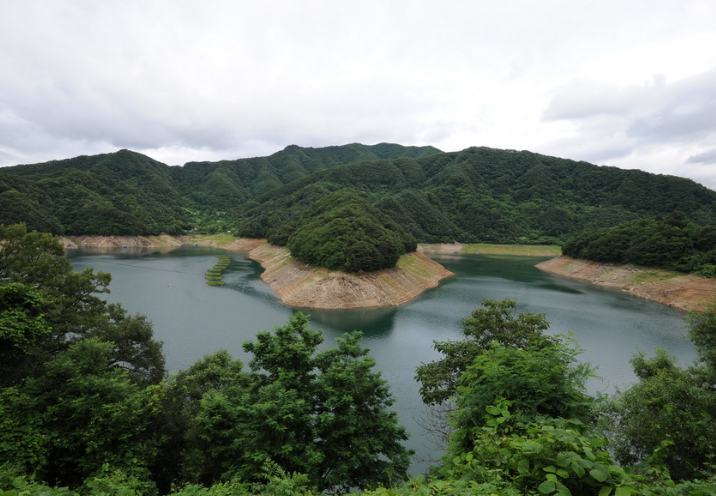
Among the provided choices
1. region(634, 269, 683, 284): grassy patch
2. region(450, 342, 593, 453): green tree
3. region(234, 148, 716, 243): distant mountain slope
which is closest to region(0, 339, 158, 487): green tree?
region(450, 342, 593, 453): green tree

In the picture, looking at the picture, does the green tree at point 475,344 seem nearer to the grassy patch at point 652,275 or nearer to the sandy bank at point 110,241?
the grassy patch at point 652,275

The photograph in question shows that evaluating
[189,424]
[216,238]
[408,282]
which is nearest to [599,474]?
[189,424]

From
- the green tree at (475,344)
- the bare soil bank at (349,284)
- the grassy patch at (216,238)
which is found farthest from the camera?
the grassy patch at (216,238)

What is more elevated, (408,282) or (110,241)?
(110,241)

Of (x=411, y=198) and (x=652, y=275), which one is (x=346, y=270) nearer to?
(x=652, y=275)

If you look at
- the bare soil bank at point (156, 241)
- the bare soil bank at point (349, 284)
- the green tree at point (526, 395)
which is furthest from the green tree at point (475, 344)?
the bare soil bank at point (156, 241)

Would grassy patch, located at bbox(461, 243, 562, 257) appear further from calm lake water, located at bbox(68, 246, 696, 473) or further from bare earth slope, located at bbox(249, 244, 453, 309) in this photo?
bare earth slope, located at bbox(249, 244, 453, 309)

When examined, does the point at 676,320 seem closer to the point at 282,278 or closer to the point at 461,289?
the point at 461,289
